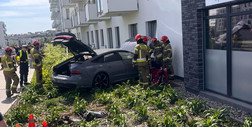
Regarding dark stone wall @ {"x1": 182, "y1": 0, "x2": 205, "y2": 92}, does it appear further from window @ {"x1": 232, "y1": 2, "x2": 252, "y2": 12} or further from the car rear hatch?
the car rear hatch

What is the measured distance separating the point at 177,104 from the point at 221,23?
2.31 meters

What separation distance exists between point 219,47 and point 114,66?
3613mm

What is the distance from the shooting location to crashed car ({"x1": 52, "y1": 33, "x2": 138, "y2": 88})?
7.39 metres

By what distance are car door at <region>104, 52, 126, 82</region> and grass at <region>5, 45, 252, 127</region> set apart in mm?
568

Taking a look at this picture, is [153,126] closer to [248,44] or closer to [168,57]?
[248,44]

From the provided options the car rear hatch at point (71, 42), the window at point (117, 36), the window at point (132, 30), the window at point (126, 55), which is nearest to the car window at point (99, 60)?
the car rear hatch at point (71, 42)

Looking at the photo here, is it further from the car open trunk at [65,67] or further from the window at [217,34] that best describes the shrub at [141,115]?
the car open trunk at [65,67]

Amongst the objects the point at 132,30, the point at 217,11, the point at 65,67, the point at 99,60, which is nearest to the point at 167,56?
the point at 99,60

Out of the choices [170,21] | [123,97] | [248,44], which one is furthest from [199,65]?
[170,21]

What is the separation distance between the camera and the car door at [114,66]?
7941 millimetres

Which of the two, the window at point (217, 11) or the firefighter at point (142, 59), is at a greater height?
the window at point (217, 11)

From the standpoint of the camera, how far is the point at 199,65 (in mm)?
6434

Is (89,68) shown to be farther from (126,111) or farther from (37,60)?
(37,60)

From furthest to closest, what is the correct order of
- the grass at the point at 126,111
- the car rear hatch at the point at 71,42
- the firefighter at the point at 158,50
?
the firefighter at the point at 158,50 → the car rear hatch at the point at 71,42 → the grass at the point at 126,111
